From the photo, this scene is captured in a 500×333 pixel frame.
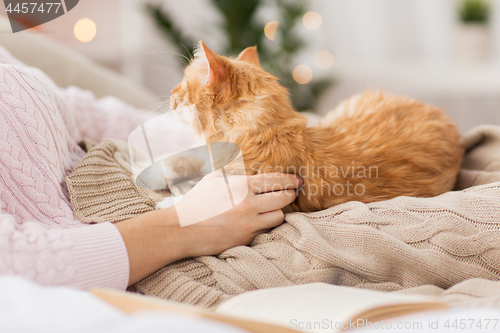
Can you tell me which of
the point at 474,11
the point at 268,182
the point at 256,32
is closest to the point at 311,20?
the point at 256,32

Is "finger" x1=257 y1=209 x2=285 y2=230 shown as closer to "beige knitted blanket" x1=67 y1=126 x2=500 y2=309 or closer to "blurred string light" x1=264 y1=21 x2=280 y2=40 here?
"beige knitted blanket" x1=67 y1=126 x2=500 y2=309

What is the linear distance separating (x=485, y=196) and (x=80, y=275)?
34.7 inches

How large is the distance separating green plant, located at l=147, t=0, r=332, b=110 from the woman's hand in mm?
1908

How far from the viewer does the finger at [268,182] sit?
83cm

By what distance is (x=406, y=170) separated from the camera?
3.15ft

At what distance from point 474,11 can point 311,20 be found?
1428 mm

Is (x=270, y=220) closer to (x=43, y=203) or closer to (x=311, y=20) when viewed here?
(x=43, y=203)

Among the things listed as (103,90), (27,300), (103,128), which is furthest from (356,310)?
(103,90)

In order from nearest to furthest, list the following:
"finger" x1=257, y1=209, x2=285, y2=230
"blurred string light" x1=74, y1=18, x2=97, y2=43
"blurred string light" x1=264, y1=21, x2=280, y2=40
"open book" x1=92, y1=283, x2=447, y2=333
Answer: "open book" x1=92, y1=283, x2=447, y2=333, "finger" x1=257, y1=209, x2=285, y2=230, "blurred string light" x1=264, y1=21, x2=280, y2=40, "blurred string light" x1=74, y1=18, x2=97, y2=43

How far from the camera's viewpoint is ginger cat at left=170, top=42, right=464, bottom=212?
0.89 m

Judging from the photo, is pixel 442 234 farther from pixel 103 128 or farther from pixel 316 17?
pixel 316 17

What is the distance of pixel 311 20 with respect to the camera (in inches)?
128

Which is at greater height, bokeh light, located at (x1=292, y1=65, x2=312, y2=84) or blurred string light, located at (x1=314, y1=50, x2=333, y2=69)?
blurred string light, located at (x1=314, y1=50, x2=333, y2=69)

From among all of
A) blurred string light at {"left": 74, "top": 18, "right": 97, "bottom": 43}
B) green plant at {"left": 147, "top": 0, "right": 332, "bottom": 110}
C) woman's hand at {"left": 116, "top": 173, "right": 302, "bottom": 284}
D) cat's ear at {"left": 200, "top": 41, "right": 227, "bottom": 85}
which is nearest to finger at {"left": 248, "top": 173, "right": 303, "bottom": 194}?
woman's hand at {"left": 116, "top": 173, "right": 302, "bottom": 284}
